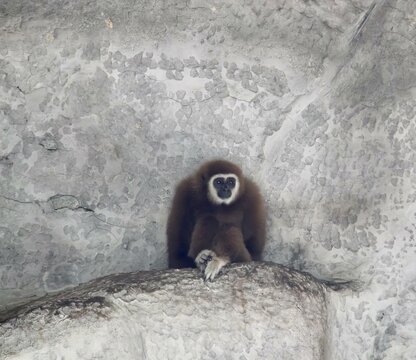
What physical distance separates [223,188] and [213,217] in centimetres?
21

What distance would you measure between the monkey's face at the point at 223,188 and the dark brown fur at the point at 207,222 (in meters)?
0.03

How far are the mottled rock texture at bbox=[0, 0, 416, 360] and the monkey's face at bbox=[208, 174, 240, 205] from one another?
0.49 ft

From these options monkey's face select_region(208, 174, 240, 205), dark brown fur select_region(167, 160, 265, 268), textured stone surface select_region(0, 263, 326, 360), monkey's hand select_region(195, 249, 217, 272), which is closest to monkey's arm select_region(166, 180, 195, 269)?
dark brown fur select_region(167, 160, 265, 268)

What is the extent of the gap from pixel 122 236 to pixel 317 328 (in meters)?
1.24

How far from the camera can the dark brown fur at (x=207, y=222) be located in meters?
4.08

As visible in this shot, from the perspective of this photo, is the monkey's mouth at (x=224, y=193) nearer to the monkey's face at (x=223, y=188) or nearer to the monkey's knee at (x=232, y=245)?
the monkey's face at (x=223, y=188)

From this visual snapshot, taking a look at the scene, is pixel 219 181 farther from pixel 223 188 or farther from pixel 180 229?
pixel 180 229

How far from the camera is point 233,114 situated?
13.6ft

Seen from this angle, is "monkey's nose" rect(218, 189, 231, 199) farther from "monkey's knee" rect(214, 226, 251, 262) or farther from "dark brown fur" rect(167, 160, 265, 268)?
"monkey's knee" rect(214, 226, 251, 262)

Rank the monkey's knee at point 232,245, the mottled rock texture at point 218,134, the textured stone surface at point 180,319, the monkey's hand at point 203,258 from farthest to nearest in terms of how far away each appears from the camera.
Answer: the monkey's knee at point 232,245 → the mottled rock texture at point 218,134 → the monkey's hand at point 203,258 → the textured stone surface at point 180,319

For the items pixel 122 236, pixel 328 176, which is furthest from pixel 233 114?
pixel 122 236

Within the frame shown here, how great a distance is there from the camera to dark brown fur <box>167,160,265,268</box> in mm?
4078

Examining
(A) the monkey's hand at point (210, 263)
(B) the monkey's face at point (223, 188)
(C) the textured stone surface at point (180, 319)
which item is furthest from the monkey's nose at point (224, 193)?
(C) the textured stone surface at point (180, 319)

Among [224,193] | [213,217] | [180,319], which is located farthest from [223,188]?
[180,319]
